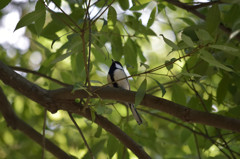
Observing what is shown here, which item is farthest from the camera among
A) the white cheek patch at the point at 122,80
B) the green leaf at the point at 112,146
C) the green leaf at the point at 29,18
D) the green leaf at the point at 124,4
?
the white cheek patch at the point at 122,80

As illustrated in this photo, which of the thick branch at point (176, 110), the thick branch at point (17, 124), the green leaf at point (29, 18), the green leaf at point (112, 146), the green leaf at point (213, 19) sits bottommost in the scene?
the green leaf at point (112, 146)

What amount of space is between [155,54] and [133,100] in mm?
3205

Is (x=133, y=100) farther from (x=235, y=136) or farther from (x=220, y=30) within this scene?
(x=235, y=136)

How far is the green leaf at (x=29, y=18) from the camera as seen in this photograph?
5.01 feet

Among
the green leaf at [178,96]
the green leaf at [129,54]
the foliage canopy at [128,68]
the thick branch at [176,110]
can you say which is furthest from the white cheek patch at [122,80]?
the thick branch at [176,110]

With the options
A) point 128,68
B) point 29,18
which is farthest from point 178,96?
point 29,18

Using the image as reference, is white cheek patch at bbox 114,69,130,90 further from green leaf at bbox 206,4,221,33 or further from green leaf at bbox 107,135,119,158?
green leaf at bbox 206,4,221,33

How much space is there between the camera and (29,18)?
1.54 m

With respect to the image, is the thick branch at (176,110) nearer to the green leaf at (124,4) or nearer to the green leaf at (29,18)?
the green leaf at (29,18)

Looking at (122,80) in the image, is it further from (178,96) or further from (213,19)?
(213,19)

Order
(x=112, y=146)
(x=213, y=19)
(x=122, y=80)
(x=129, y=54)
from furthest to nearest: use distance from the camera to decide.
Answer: (x=122, y=80) < (x=129, y=54) < (x=112, y=146) < (x=213, y=19)

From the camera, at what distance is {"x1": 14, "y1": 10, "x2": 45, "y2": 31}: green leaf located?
153 centimetres

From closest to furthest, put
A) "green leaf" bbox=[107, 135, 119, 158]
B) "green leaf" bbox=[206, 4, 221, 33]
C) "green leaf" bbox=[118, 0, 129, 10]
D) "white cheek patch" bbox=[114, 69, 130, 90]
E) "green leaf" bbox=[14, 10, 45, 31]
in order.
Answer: "green leaf" bbox=[14, 10, 45, 31] < "green leaf" bbox=[206, 4, 221, 33] < "green leaf" bbox=[107, 135, 119, 158] < "green leaf" bbox=[118, 0, 129, 10] < "white cheek patch" bbox=[114, 69, 130, 90]

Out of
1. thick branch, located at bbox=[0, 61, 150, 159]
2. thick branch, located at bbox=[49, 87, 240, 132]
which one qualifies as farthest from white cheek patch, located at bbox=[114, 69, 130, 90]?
thick branch, located at bbox=[49, 87, 240, 132]
